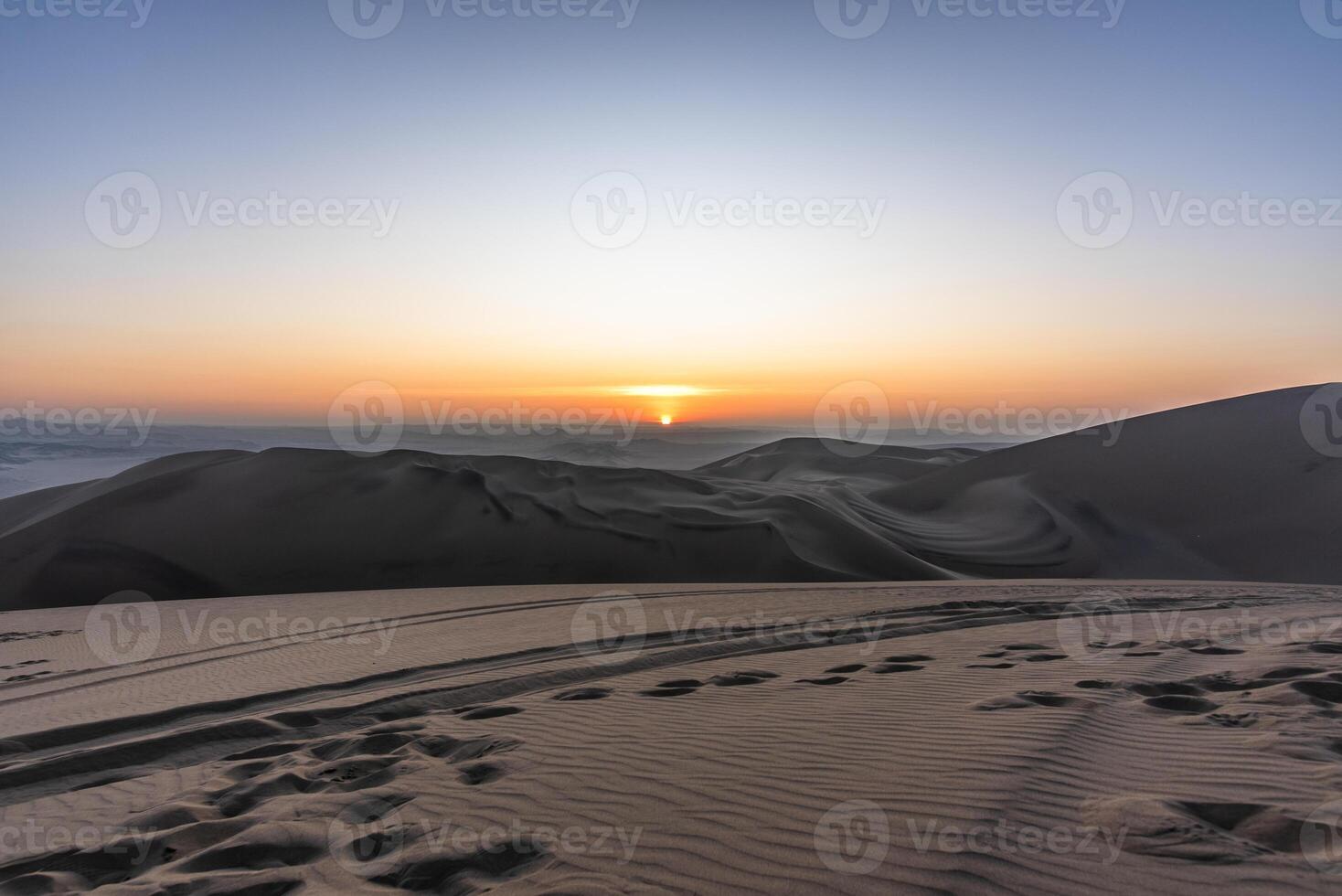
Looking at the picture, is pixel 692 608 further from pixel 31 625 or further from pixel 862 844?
pixel 31 625

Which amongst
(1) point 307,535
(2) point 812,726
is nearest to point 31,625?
(1) point 307,535

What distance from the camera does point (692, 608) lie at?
10680 millimetres
